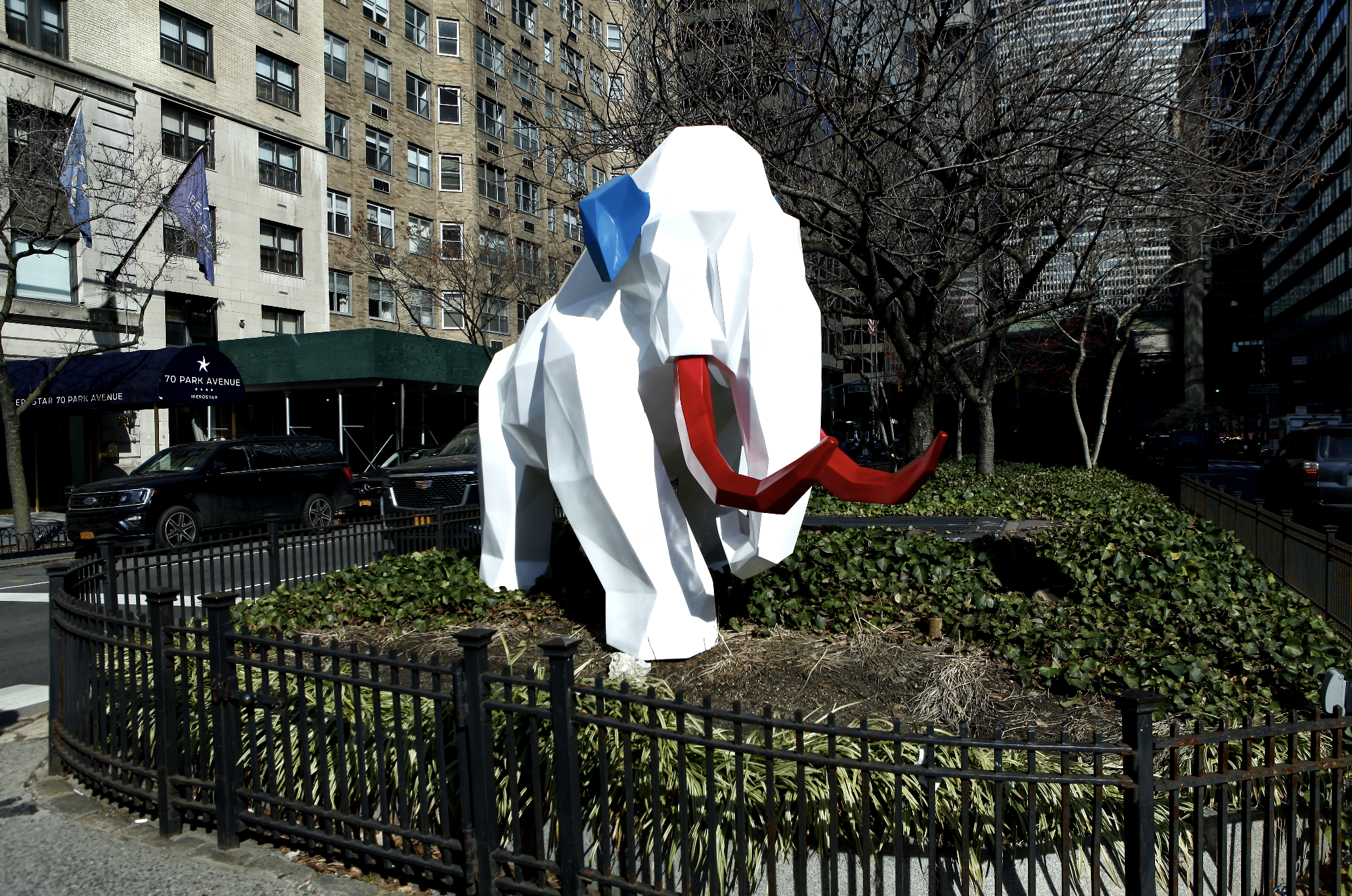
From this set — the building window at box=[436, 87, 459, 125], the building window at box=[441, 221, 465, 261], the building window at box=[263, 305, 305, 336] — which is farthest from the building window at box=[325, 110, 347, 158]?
the building window at box=[263, 305, 305, 336]

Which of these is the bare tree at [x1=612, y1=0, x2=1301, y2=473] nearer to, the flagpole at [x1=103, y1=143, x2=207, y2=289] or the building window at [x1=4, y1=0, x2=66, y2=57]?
the flagpole at [x1=103, y1=143, x2=207, y2=289]

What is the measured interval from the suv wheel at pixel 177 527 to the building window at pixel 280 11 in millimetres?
18567

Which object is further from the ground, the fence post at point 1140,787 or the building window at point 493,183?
the building window at point 493,183

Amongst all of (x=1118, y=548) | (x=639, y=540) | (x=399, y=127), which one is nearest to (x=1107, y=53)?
(x=1118, y=548)

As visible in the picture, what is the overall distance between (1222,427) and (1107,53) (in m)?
72.0

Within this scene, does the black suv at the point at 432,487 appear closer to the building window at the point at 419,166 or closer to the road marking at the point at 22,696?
the road marking at the point at 22,696

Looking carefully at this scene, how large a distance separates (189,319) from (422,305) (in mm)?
8985

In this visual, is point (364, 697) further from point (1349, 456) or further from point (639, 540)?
point (1349, 456)

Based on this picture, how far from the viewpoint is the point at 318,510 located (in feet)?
52.3

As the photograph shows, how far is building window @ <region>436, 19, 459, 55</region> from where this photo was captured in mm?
34500

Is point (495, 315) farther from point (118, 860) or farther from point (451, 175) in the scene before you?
point (118, 860)

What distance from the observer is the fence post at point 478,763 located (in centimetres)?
341

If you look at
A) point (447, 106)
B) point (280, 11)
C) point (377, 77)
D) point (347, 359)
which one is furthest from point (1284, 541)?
point (447, 106)

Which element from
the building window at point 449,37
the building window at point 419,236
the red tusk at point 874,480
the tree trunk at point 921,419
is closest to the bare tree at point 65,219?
the building window at point 419,236
